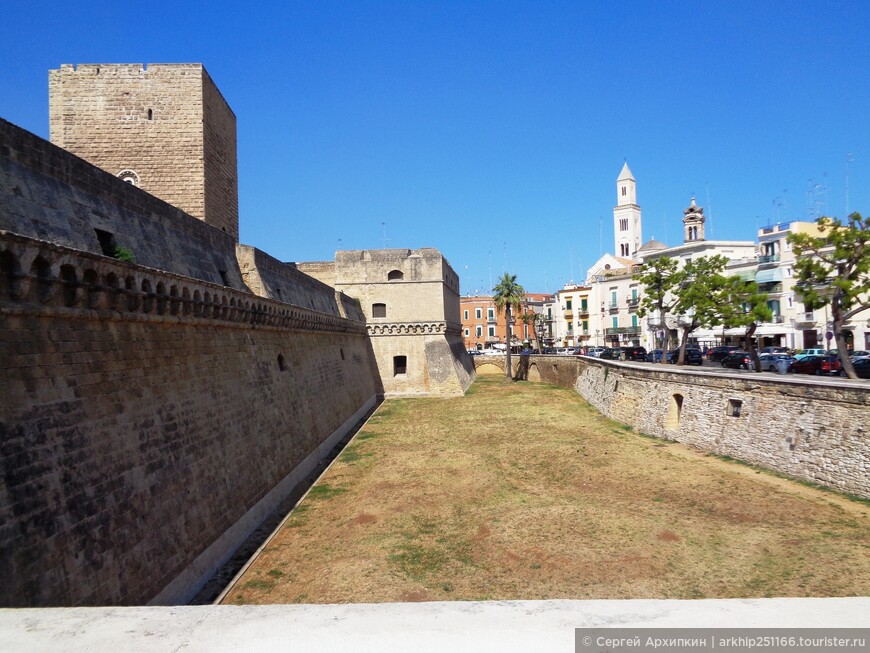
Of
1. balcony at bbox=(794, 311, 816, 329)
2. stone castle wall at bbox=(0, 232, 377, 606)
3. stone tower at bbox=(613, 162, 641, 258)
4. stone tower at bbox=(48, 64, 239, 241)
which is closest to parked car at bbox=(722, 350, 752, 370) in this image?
balcony at bbox=(794, 311, 816, 329)

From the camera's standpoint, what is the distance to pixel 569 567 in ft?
29.4

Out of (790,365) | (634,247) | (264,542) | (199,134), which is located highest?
(634,247)

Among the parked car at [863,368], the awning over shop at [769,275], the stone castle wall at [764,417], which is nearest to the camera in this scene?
the stone castle wall at [764,417]

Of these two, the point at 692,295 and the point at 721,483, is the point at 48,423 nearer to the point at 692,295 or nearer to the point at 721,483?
the point at 721,483

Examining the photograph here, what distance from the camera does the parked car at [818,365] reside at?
22.5 meters

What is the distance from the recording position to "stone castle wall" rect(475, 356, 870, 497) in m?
12.5

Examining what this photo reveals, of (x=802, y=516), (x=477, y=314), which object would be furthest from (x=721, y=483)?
(x=477, y=314)

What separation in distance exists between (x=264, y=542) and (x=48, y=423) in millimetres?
5528

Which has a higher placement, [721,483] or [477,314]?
[477,314]

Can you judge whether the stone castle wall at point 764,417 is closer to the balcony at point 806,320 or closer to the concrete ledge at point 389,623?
the concrete ledge at point 389,623

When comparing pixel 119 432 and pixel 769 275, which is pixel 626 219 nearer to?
pixel 769 275

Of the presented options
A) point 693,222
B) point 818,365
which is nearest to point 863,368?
point 818,365

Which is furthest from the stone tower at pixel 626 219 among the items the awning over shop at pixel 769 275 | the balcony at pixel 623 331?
the awning over shop at pixel 769 275

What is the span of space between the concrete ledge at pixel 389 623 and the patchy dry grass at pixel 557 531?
16.0 feet
